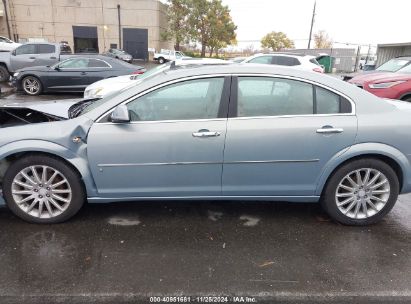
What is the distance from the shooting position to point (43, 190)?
10.7ft

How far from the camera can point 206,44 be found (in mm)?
45781

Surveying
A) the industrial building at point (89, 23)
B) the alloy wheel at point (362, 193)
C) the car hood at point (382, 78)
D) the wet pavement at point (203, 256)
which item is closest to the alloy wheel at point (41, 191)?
the wet pavement at point (203, 256)

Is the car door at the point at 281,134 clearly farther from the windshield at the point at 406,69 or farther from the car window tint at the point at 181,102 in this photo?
the windshield at the point at 406,69

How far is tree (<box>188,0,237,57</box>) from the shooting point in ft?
142

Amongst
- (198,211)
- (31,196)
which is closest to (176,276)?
(198,211)

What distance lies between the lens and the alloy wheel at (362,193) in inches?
132

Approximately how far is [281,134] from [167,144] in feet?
3.39

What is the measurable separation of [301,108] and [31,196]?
2.68m

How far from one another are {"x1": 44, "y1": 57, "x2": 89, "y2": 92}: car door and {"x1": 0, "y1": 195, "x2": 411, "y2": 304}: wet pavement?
853 cm

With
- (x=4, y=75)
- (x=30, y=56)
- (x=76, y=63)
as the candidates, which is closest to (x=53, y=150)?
(x=76, y=63)

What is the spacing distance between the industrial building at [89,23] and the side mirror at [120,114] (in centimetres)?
4206

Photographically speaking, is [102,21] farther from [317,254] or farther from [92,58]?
[317,254]

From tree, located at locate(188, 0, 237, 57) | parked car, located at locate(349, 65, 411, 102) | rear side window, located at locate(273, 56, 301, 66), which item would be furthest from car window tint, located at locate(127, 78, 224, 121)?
tree, located at locate(188, 0, 237, 57)

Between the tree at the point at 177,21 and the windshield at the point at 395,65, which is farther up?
the tree at the point at 177,21
